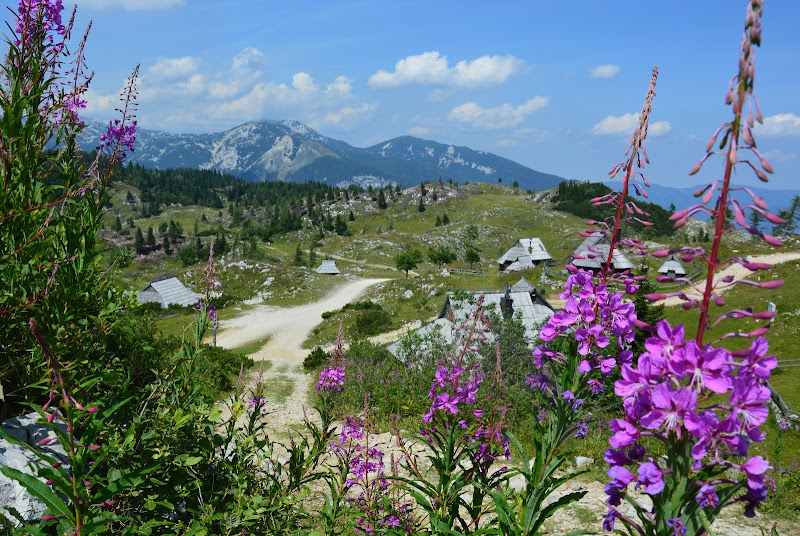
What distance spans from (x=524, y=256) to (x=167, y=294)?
39870 mm

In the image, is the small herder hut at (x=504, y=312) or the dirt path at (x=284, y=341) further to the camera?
the small herder hut at (x=504, y=312)

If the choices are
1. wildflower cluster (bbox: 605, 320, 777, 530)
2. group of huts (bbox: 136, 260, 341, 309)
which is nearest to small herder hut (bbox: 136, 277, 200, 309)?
group of huts (bbox: 136, 260, 341, 309)

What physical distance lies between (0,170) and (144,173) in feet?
682

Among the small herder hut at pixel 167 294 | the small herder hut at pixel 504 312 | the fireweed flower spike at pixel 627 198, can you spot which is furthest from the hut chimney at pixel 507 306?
the small herder hut at pixel 167 294

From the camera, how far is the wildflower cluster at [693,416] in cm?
164

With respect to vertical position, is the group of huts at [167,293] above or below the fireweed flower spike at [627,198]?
below

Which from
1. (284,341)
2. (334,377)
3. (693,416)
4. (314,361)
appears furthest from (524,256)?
(693,416)

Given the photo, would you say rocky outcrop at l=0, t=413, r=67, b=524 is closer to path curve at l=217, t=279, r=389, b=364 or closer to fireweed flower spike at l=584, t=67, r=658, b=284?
fireweed flower spike at l=584, t=67, r=658, b=284

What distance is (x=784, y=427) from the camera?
12.2 metres

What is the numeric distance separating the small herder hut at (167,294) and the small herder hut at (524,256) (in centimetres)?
3549

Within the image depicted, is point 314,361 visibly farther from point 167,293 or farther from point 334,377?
point 167,293

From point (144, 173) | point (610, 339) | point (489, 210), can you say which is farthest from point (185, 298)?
point (144, 173)

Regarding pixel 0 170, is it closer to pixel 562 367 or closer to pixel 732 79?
pixel 562 367

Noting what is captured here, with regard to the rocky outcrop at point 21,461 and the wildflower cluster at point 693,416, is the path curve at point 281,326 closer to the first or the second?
the rocky outcrop at point 21,461
